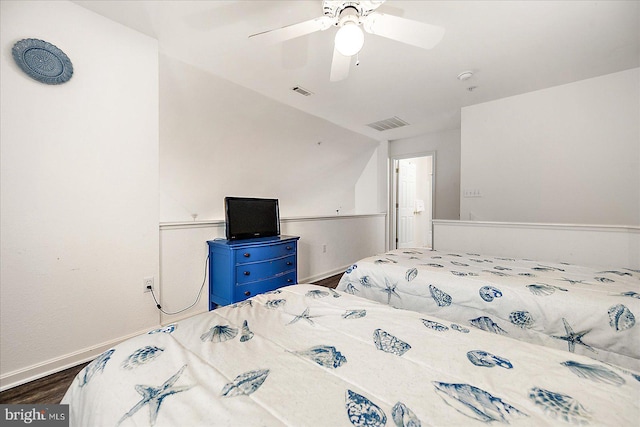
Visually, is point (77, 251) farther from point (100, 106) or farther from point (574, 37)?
point (574, 37)

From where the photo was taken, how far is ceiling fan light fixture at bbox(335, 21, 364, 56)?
134 cm

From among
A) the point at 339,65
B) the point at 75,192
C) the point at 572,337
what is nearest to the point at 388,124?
the point at 339,65

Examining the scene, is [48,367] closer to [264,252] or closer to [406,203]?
[264,252]

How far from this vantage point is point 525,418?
537 mm

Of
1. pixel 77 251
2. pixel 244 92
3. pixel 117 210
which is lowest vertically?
pixel 77 251

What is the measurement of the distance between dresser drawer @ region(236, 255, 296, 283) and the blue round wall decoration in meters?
1.76

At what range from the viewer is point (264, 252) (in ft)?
7.97

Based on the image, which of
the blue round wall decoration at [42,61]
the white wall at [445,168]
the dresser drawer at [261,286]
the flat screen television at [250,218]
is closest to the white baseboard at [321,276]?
the dresser drawer at [261,286]

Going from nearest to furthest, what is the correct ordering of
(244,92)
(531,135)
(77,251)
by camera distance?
(77,251) → (244,92) → (531,135)

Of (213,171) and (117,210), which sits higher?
(213,171)

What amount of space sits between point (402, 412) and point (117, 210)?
7.10 feet

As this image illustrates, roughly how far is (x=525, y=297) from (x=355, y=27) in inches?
67.1

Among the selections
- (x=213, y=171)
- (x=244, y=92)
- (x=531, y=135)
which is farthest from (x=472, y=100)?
(x=213, y=171)

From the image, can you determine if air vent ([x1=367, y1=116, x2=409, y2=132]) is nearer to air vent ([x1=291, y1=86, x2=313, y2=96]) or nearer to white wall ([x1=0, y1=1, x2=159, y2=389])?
air vent ([x1=291, y1=86, x2=313, y2=96])
